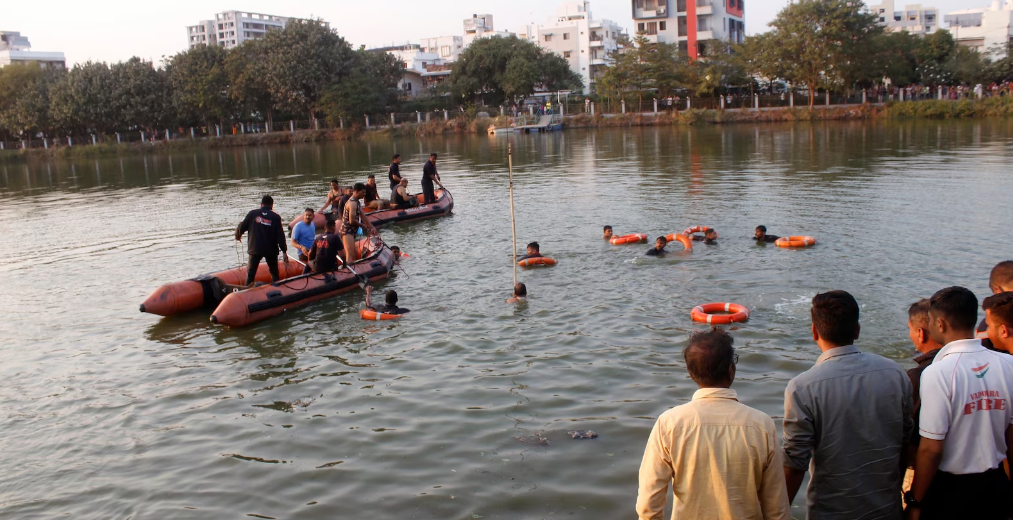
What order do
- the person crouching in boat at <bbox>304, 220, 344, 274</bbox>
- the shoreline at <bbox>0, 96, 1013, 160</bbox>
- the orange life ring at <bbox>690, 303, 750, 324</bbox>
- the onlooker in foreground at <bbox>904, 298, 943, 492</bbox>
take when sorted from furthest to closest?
the shoreline at <bbox>0, 96, 1013, 160</bbox> < the person crouching in boat at <bbox>304, 220, 344, 274</bbox> < the orange life ring at <bbox>690, 303, 750, 324</bbox> < the onlooker in foreground at <bbox>904, 298, 943, 492</bbox>

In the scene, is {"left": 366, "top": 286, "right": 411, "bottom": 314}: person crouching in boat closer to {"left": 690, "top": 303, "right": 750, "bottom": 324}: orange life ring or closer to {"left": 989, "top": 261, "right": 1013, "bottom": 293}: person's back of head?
{"left": 690, "top": 303, "right": 750, "bottom": 324}: orange life ring

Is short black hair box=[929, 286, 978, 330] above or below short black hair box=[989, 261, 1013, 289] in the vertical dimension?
above

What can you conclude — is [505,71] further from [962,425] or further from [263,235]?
[962,425]

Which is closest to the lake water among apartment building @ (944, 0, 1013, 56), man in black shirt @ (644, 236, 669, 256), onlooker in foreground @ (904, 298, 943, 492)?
man in black shirt @ (644, 236, 669, 256)

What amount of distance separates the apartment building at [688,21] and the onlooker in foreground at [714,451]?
72120 mm

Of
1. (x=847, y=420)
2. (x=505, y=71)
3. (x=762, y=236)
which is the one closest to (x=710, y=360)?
(x=847, y=420)

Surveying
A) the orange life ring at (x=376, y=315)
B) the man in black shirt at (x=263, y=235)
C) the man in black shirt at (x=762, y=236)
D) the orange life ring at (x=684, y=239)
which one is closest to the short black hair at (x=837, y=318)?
the orange life ring at (x=376, y=315)

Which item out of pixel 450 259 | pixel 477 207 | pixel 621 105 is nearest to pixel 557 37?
pixel 621 105

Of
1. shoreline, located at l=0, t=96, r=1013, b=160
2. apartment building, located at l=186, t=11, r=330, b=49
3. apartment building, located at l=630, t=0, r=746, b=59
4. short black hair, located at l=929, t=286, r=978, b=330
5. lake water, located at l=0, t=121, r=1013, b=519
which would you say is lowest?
lake water, located at l=0, t=121, r=1013, b=519

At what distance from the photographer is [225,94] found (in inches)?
2697

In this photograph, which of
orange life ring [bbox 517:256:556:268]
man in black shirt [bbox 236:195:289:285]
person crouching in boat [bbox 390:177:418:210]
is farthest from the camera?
person crouching in boat [bbox 390:177:418:210]

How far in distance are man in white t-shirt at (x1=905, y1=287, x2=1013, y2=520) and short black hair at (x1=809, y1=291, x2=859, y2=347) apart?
0.46 meters

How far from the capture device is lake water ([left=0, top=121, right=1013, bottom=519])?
6.94 metres

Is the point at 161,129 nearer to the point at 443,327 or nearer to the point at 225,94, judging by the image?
the point at 225,94
